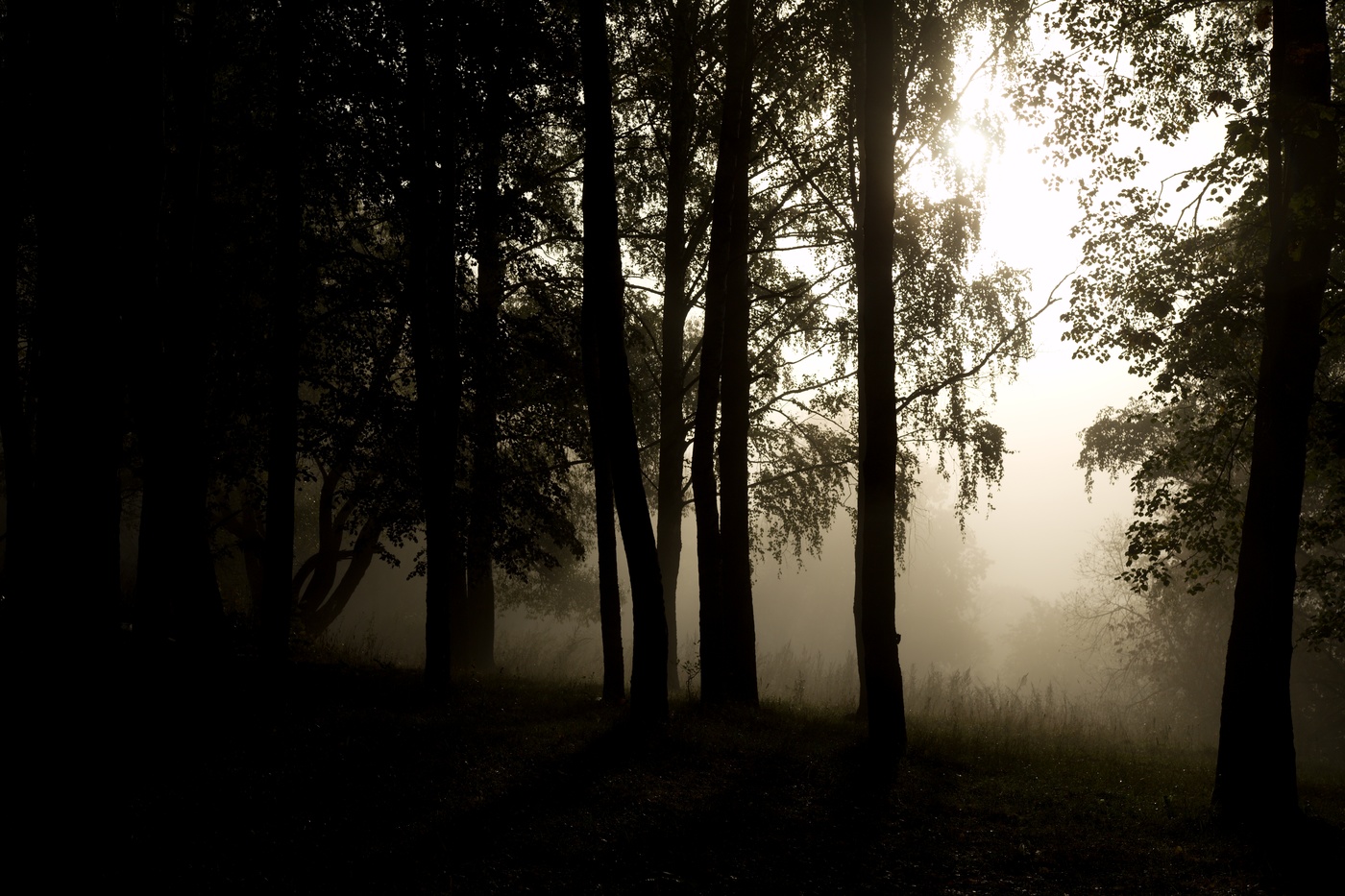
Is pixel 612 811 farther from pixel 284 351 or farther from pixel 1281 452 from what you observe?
pixel 1281 452

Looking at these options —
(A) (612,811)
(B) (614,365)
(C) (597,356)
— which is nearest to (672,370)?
(C) (597,356)

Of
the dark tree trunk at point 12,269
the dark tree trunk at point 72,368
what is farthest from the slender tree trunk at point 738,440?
the dark tree trunk at point 12,269

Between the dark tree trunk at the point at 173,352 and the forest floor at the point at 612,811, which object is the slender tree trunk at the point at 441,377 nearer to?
the forest floor at the point at 612,811

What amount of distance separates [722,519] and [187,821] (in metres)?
7.27

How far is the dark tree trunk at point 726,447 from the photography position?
10969 mm

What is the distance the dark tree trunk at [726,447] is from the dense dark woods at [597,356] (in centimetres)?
6

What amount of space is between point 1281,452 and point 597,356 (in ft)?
25.1

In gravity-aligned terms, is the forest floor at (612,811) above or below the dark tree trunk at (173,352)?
below

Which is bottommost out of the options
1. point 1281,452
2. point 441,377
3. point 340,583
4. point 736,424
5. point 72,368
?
point 340,583

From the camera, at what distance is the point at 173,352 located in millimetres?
8328

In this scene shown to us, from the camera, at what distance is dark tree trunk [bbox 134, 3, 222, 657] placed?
307 inches

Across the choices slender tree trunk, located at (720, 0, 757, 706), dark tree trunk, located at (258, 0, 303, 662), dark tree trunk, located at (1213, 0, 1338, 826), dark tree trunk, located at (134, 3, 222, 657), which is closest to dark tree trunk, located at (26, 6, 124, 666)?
dark tree trunk, located at (134, 3, 222, 657)

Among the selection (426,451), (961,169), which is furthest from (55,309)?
(961,169)

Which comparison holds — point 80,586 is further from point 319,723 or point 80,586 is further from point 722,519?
point 722,519
